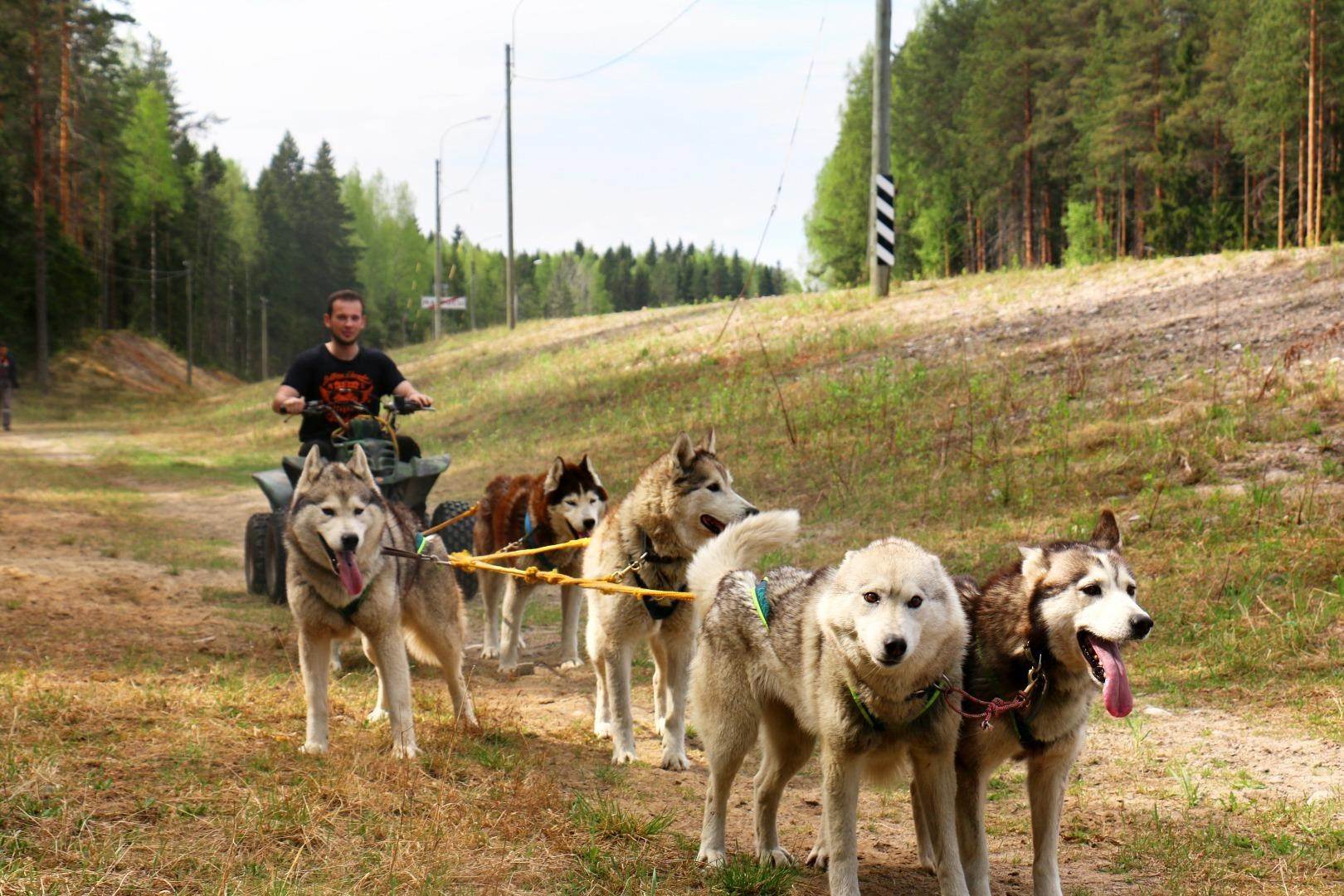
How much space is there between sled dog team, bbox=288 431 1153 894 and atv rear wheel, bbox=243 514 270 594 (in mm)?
3831

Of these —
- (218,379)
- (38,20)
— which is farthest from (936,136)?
(218,379)

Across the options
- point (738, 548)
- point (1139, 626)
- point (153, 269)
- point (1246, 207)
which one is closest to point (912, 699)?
point (1139, 626)

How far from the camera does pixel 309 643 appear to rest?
17.3 ft

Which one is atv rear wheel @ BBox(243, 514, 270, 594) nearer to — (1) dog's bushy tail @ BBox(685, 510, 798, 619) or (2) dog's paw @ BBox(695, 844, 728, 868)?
(1) dog's bushy tail @ BBox(685, 510, 798, 619)

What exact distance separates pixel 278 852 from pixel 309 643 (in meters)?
1.79

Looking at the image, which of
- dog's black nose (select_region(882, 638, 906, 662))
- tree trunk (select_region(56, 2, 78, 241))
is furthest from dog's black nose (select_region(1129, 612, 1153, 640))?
tree trunk (select_region(56, 2, 78, 241))

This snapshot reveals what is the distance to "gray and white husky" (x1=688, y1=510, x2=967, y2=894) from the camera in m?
3.54

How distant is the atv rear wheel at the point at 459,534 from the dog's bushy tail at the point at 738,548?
4951 mm

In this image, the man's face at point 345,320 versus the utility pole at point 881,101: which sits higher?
the utility pole at point 881,101

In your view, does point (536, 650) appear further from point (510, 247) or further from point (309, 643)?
point (510, 247)

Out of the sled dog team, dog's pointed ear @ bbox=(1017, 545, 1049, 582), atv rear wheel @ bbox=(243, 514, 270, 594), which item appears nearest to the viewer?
the sled dog team

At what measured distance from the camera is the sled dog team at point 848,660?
11.8ft

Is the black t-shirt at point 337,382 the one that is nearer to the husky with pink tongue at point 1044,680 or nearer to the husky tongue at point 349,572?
the husky tongue at point 349,572

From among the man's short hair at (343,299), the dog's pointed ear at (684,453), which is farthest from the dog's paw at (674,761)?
the man's short hair at (343,299)
